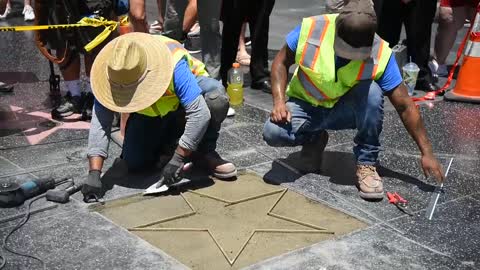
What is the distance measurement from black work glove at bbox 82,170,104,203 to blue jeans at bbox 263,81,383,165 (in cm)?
108

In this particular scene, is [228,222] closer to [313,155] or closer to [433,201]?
[313,155]

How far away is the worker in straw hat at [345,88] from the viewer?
370 cm

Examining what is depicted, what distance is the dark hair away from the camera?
3578mm

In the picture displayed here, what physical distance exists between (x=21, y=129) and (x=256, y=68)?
233cm

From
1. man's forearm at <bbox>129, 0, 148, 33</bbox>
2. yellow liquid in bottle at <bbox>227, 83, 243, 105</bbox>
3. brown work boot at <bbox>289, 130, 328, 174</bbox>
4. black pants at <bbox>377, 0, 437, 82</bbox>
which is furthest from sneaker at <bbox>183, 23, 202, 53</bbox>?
brown work boot at <bbox>289, 130, 328, 174</bbox>

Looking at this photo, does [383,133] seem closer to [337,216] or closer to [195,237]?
[337,216]

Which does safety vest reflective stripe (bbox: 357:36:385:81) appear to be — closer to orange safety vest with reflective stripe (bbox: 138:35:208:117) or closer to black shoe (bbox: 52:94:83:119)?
orange safety vest with reflective stripe (bbox: 138:35:208:117)

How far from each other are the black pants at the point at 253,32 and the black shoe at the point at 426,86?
59.3 inches

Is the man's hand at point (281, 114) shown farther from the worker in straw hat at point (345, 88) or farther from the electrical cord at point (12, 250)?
the electrical cord at point (12, 250)

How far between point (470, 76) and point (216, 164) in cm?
309

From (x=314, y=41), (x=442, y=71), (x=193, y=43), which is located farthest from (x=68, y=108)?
(x=442, y=71)

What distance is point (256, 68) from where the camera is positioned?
6344 millimetres

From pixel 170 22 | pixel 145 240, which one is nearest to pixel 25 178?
pixel 145 240

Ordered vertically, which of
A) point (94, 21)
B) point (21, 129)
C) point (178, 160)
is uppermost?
point (94, 21)
